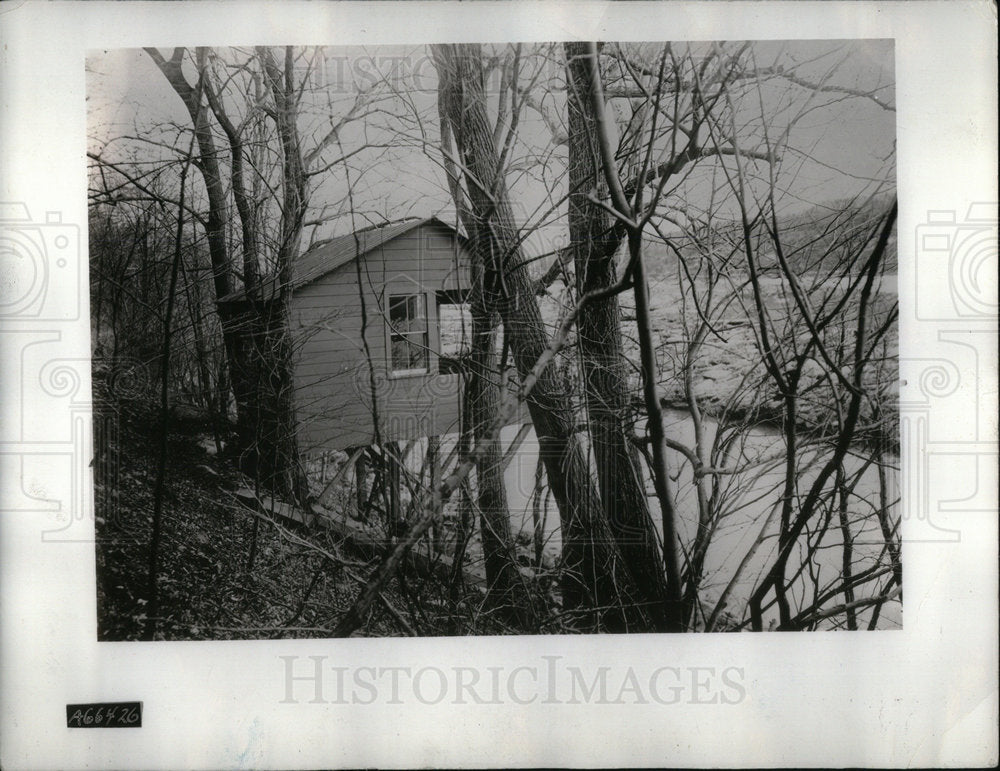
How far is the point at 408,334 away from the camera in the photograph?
2.67 meters

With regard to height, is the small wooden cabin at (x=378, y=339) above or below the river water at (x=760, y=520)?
above

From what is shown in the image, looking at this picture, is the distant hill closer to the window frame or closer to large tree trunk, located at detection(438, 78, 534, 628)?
large tree trunk, located at detection(438, 78, 534, 628)

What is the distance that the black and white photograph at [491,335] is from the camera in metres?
Result: 2.66

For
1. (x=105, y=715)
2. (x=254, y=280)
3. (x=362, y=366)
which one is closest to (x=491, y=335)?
(x=362, y=366)

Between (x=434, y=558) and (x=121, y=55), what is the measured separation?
1901 mm

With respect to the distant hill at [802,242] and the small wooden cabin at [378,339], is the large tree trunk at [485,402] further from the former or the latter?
the distant hill at [802,242]

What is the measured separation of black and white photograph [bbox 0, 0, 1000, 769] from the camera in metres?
2.67

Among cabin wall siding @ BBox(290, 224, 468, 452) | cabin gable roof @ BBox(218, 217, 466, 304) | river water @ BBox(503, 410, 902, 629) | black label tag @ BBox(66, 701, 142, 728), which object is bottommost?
black label tag @ BBox(66, 701, 142, 728)

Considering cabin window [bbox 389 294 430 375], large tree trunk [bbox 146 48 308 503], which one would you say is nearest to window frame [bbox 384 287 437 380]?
cabin window [bbox 389 294 430 375]

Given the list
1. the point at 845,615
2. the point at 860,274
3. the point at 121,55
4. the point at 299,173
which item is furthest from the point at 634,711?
the point at 121,55

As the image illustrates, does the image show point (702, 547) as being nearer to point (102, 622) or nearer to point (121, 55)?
point (102, 622)

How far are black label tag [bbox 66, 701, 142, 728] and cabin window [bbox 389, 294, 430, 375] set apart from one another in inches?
54.3

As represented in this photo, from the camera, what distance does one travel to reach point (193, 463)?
2.70m

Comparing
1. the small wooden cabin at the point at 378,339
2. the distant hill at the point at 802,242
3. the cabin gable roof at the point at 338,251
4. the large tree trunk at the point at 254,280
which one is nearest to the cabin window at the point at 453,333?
the small wooden cabin at the point at 378,339
